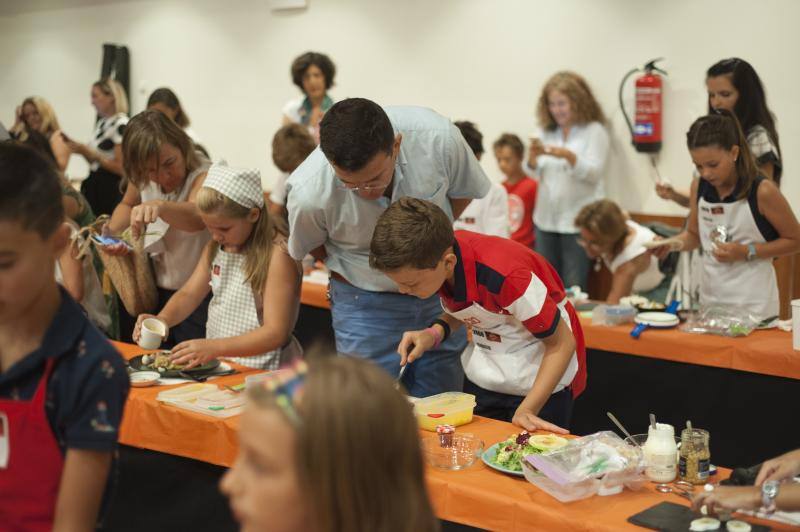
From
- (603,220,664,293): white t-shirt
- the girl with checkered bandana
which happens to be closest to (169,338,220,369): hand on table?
the girl with checkered bandana

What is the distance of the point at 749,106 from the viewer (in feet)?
13.5

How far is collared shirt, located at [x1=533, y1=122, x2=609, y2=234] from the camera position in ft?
20.2

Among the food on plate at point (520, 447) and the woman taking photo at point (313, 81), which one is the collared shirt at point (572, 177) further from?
the food on plate at point (520, 447)

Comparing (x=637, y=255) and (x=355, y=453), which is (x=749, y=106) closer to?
(x=637, y=255)

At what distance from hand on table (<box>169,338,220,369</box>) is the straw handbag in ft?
2.34

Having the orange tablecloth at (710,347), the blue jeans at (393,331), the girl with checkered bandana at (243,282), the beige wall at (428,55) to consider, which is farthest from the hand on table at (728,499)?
the beige wall at (428,55)

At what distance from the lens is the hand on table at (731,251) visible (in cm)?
369

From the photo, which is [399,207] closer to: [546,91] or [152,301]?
[152,301]

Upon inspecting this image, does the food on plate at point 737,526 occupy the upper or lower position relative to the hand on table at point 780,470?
lower

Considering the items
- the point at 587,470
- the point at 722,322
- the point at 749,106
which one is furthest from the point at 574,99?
the point at 587,470

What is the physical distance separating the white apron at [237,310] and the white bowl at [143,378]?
37cm

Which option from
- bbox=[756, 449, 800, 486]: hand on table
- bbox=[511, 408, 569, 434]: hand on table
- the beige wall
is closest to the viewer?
bbox=[756, 449, 800, 486]: hand on table

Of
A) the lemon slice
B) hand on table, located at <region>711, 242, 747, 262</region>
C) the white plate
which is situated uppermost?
hand on table, located at <region>711, 242, 747, 262</region>

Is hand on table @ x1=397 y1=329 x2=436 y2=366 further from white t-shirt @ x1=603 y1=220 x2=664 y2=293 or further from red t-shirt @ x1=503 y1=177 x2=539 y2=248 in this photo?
red t-shirt @ x1=503 y1=177 x2=539 y2=248
